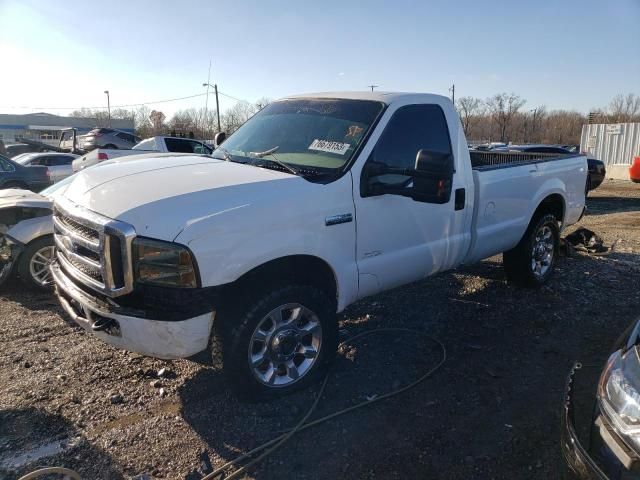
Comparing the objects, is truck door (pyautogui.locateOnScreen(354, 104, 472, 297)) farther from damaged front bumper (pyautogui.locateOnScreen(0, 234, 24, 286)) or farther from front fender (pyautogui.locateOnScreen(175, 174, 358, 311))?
damaged front bumper (pyautogui.locateOnScreen(0, 234, 24, 286))

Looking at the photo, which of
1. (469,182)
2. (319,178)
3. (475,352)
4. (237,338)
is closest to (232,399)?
(237,338)

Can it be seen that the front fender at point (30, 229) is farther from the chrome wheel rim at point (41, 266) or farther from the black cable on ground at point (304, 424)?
the black cable on ground at point (304, 424)

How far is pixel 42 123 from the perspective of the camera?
2859 inches

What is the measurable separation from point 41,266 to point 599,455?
5.74 m

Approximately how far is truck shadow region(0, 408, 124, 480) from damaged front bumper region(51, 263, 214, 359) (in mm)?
649

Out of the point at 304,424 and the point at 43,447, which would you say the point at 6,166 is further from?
the point at 304,424

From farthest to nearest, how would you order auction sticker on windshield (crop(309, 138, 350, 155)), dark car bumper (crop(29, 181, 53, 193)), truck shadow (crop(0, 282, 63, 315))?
dark car bumper (crop(29, 181, 53, 193)), truck shadow (crop(0, 282, 63, 315)), auction sticker on windshield (crop(309, 138, 350, 155))

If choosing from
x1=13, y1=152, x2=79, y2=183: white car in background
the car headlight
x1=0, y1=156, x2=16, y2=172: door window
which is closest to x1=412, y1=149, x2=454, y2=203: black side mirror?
the car headlight

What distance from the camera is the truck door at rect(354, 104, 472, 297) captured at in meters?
3.66

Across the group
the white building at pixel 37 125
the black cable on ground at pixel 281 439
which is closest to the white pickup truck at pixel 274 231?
the black cable on ground at pixel 281 439

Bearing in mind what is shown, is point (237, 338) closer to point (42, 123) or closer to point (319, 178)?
point (319, 178)

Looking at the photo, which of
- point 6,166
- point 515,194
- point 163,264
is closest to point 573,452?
point 163,264

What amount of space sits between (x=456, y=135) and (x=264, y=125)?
1.73 m

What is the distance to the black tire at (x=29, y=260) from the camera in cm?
554
